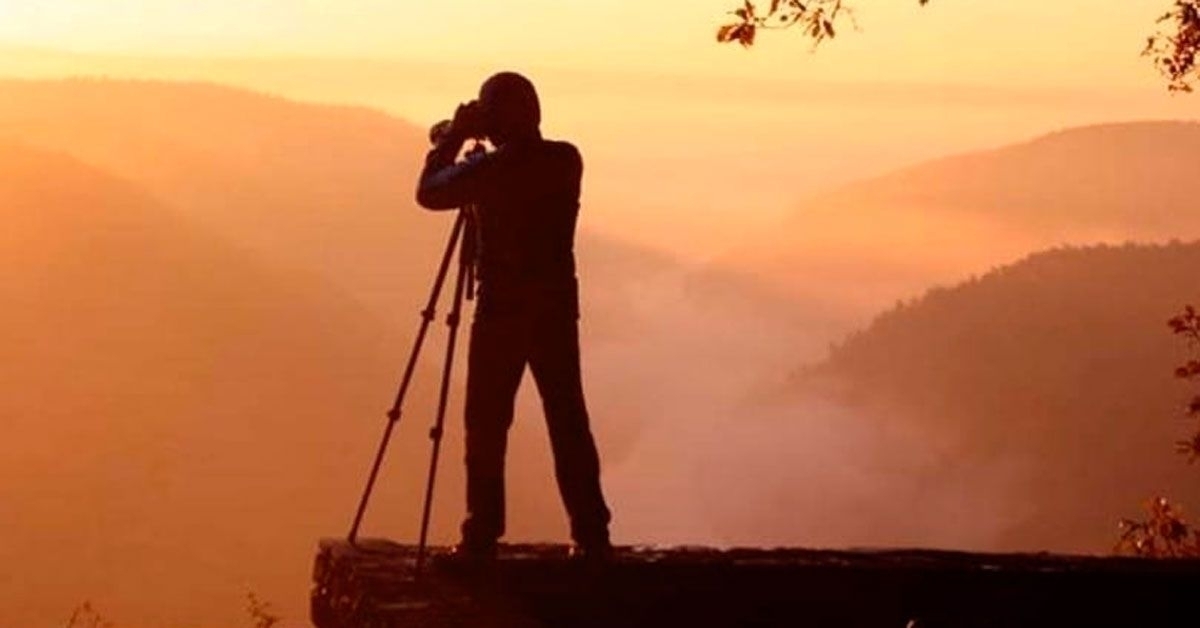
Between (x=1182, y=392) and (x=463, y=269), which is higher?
(x=1182, y=392)

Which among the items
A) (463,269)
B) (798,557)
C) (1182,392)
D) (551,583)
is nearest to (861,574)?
(798,557)

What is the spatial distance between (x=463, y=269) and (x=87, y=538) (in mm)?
169924

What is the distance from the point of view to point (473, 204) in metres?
10.2

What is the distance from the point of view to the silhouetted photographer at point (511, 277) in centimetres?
995

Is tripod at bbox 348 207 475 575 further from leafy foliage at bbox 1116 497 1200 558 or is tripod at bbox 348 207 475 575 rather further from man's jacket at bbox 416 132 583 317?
leafy foliage at bbox 1116 497 1200 558

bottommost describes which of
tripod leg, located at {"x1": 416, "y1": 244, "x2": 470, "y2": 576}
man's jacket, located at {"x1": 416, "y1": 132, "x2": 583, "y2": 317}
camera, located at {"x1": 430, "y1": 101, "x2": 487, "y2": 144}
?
tripod leg, located at {"x1": 416, "y1": 244, "x2": 470, "y2": 576}

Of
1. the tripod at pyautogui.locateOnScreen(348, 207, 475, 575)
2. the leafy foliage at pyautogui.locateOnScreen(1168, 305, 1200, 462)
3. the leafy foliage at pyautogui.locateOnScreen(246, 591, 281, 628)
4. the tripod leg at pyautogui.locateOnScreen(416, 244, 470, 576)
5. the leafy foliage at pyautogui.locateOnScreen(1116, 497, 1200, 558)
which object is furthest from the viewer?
the leafy foliage at pyautogui.locateOnScreen(1116, 497, 1200, 558)

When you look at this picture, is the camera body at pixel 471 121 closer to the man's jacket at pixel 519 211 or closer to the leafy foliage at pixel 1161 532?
the man's jacket at pixel 519 211

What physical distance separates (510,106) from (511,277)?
2.97ft

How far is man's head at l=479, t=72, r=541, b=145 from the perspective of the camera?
9945 mm

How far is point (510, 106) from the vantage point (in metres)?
9.95

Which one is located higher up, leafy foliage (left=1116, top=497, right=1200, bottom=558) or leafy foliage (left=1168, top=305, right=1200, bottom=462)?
leafy foliage (left=1168, top=305, right=1200, bottom=462)

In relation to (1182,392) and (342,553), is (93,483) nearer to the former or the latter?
(1182,392)

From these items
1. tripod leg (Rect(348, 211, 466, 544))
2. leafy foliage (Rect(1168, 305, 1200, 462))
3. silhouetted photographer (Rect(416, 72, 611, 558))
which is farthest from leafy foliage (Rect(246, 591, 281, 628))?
leafy foliage (Rect(1168, 305, 1200, 462))
